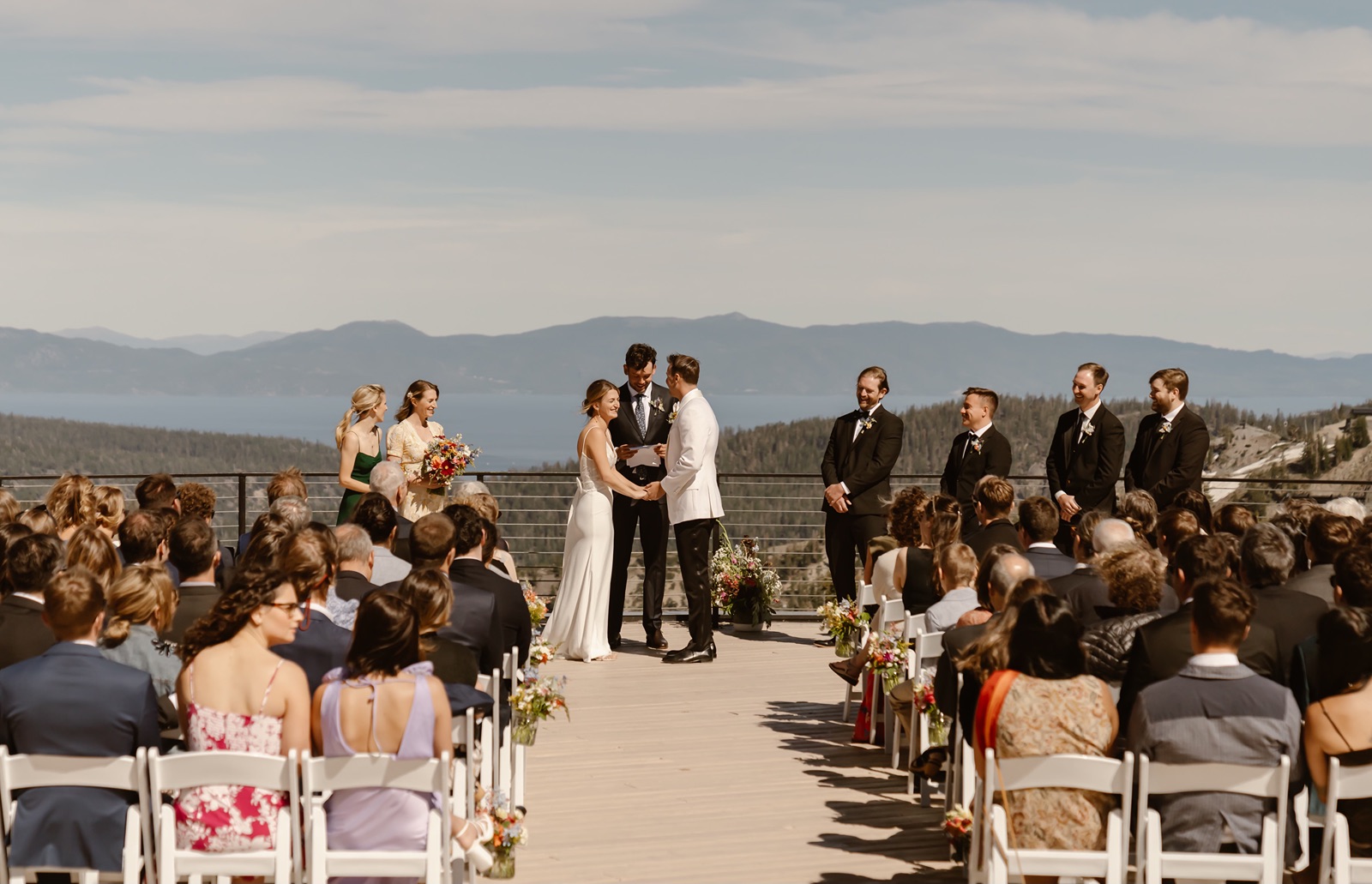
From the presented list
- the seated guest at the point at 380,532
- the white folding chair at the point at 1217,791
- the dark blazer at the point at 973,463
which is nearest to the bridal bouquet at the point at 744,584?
the dark blazer at the point at 973,463

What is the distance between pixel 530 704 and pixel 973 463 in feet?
14.0

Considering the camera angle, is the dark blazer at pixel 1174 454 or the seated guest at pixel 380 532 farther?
the dark blazer at pixel 1174 454

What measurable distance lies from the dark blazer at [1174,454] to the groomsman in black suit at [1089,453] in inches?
5.9

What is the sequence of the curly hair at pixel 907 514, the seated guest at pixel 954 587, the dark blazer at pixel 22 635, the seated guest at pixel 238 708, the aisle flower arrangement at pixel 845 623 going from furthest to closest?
the aisle flower arrangement at pixel 845 623 < the curly hair at pixel 907 514 < the seated guest at pixel 954 587 < the dark blazer at pixel 22 635 < the seated guest at pixel 238 708

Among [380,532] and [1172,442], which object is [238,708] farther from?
[1172,442]

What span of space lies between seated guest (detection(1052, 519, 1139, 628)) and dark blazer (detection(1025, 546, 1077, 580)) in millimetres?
126

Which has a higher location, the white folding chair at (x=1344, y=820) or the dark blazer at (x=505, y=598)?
the dark blazer at (x=505, y=598)

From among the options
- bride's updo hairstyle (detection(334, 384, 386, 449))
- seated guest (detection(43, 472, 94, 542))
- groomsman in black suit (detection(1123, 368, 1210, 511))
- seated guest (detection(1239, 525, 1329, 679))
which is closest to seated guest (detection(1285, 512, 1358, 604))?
seated guest (detection(1239, 525, 1329, 679))

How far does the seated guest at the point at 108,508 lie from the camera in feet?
22.3

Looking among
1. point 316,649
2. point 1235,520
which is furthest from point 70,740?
point 1235,520

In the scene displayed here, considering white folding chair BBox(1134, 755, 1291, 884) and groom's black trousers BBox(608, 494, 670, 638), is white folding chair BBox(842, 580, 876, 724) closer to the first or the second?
groom's black trousers BBox(608, 494, 670, 638)

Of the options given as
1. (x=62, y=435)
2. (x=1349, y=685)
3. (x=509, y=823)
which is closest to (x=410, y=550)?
(x=509, y=823)

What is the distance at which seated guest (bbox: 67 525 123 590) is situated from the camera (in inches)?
204

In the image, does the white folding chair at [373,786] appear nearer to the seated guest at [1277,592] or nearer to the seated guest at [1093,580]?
the seated guest at [1093,580]
